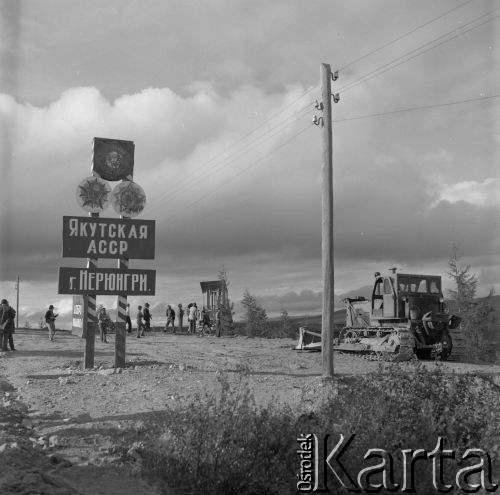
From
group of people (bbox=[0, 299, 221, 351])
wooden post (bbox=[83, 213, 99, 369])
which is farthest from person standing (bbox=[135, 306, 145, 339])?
wooden post (bbox=[83, 213, 99, 369])

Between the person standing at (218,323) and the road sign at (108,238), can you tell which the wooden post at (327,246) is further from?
the person standing at (218,323)

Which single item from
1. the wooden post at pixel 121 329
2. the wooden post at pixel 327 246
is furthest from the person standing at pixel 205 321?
the wooden post at pixel 327 246

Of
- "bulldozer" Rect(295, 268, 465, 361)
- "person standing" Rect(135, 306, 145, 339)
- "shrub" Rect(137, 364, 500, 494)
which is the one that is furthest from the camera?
"person standing" Rect(135, 306, 145, 339)

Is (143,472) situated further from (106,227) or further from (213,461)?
(106,227)

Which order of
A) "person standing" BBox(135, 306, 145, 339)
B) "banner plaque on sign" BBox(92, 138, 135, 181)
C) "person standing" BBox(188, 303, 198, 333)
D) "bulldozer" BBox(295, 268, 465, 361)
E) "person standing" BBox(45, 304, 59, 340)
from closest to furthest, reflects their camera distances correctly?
"banner plaque on sign" BBox(92, 138, 135, 181) < "bulldozer" BBox(295, 268, 465, 361) < "person standing" BBox(45, 304, 59, 340) < "person standing" BBox(135, 306, 145, 339) < "person standing" BBox(188, 303, 198, 333)

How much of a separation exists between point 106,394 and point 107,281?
424cm

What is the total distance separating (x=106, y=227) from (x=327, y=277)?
5525 millimetres

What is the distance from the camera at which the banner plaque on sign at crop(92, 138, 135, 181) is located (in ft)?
50.5

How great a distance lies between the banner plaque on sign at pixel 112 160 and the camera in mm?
15383

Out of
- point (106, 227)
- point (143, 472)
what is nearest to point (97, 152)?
point (106, 227)

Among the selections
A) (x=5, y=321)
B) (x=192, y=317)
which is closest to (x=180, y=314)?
(x=192, y=317)

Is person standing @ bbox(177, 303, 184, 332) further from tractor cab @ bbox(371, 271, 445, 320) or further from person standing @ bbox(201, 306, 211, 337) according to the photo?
tractor cab @ bbox(371, 271, 445, 320)

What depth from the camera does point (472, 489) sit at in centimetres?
745

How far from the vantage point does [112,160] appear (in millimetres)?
15500
